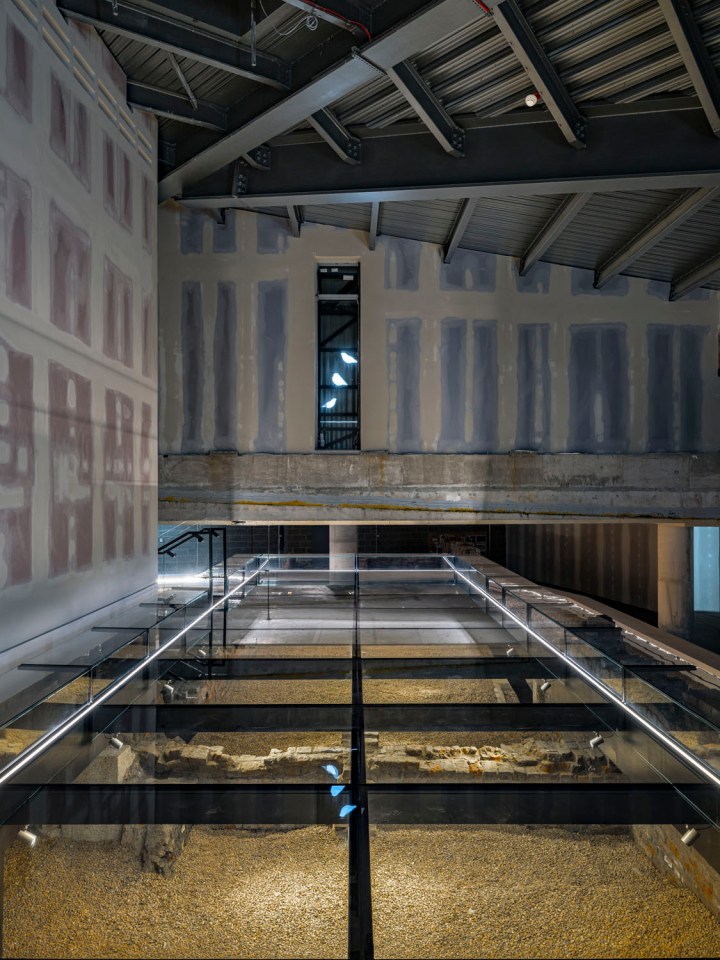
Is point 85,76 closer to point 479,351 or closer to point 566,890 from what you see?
point 479,351

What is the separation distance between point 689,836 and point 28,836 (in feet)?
10.9

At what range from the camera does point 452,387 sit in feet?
46.3

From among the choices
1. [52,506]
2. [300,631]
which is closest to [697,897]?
[300,631]

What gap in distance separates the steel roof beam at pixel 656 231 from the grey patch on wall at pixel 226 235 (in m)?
7.09

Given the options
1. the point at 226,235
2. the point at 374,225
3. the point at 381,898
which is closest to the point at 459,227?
the point at 374,225

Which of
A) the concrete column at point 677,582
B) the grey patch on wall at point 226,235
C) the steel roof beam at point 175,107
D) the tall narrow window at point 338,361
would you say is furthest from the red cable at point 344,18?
the concrete column at point 677,582

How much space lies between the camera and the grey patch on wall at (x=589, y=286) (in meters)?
14.1

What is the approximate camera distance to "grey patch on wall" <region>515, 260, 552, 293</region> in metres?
14.2

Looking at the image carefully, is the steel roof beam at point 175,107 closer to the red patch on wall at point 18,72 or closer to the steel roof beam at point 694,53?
the red patch on wall at point 18,72

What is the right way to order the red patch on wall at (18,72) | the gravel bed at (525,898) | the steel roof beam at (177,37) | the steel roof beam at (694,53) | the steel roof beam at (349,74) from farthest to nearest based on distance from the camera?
the steel roof beam at (177,37), the steel roof beam at (349,74), the steel roof beam at (694,53), the red patch on wall at (18,72), the gravel bed at (525,898)

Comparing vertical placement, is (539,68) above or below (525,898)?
above

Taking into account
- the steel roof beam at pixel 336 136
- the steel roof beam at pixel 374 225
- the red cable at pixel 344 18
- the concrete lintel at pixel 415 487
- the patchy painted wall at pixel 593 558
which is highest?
the steel roof beam at pixel 336 136

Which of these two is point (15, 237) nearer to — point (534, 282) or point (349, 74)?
point (349, 74)

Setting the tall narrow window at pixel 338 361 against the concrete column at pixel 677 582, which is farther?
the concrete column at pixel 677 582
